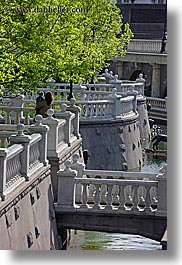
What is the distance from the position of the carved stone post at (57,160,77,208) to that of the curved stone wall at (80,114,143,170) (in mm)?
4045

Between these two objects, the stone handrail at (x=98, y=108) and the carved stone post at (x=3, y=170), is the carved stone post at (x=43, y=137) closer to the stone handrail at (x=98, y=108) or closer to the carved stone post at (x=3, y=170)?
the carved stone post at (x=3, y=170)

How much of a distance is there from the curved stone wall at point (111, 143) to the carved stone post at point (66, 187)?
4.05 metres

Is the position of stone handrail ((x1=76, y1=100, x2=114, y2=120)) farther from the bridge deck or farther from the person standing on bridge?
the bridge deck

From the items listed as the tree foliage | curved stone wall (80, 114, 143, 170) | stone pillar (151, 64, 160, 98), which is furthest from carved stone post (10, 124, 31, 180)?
stone pillar (151, 64, 160, 98)

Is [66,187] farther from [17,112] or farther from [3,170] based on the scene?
[17,112]

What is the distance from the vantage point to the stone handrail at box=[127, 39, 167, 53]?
2375 cm

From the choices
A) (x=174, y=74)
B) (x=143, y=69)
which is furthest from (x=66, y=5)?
(x=143, y=69)

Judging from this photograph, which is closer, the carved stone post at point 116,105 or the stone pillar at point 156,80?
the carved stone post at point 116,105

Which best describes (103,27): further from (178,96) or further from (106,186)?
(178,96)

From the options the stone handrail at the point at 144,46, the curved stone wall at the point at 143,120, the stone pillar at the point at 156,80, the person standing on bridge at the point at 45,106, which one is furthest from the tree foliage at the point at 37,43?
the stone handrail at the point at 144,46

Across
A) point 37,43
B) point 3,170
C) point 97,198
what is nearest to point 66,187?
point 97,198

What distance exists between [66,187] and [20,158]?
1.05m

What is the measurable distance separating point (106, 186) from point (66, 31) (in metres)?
1.89

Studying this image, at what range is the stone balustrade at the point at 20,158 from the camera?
7.30 meters
